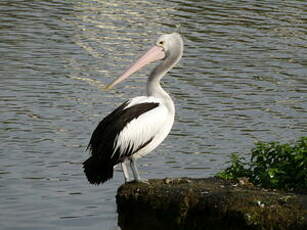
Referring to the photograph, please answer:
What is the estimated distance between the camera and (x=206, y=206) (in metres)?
7.82

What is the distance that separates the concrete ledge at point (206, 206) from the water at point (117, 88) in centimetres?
93

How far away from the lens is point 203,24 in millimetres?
22234

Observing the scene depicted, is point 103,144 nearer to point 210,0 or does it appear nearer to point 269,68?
point 269,68

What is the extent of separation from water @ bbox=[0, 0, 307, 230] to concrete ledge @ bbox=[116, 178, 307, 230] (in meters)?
0.93

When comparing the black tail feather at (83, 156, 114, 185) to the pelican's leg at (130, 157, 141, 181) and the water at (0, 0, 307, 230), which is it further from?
the water at (0, 0, 307, 230)

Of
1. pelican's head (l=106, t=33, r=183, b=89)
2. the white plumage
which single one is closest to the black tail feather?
the white plumage

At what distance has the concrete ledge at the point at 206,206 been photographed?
746 cm

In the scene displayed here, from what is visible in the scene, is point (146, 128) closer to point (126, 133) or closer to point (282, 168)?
point (126, 133)

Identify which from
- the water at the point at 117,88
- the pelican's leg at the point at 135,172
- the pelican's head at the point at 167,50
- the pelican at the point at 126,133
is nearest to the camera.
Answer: the pelican at the point at 126,133

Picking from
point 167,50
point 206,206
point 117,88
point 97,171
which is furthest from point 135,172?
point 117,88

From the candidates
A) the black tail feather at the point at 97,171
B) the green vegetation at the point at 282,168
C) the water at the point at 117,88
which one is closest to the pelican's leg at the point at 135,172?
the black tail feather at the point at 97,171

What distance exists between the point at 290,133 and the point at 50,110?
3.93m

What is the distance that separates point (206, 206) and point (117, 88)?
8.28 meters

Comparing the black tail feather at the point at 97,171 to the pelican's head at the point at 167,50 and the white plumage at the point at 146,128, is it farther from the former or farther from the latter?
the pelican's head at the point at 167,50
